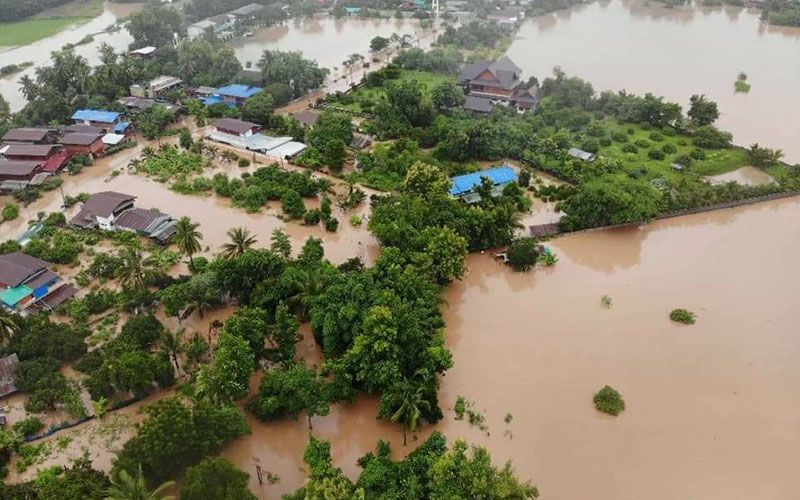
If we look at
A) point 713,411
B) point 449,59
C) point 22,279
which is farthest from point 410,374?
point 449,59

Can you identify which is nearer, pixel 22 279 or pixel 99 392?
pixel 99 392

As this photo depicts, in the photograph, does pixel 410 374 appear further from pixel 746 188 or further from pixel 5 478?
pixel 746 188

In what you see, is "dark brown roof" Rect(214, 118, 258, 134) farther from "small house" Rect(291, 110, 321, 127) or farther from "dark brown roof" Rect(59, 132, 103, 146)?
"dark brown roof" Rect(59, 132, 103, 146)

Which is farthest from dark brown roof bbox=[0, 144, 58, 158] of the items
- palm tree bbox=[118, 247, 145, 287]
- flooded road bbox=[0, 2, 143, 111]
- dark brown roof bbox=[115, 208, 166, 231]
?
palm tree bbox=[118, 247, 145, 287]

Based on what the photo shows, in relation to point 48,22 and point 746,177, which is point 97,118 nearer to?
point 48,22

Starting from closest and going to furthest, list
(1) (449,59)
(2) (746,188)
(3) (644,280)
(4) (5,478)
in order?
(4) (5,478), (3) (644,280), (2) (746,188), (1) (449,59)

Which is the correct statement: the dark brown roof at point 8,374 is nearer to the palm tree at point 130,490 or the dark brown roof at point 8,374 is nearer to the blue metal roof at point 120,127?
the palm tree at point 130,490
